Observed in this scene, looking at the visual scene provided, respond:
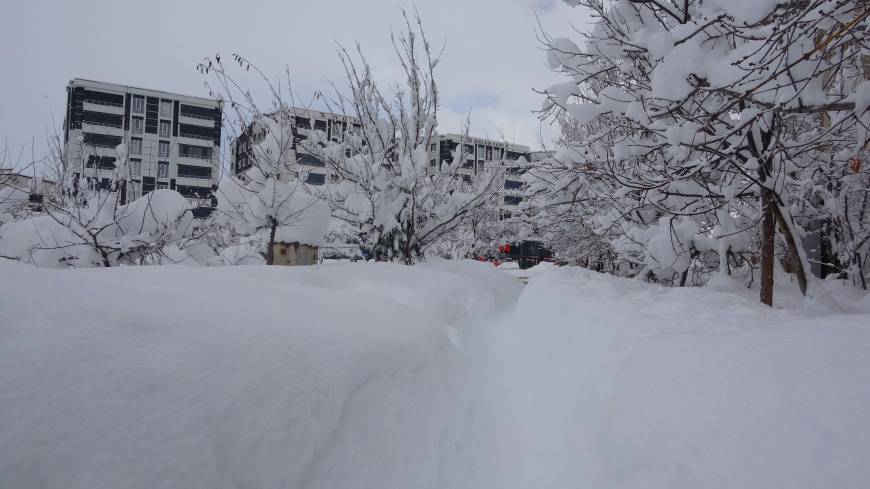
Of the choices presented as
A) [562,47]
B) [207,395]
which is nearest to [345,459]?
[207,395]

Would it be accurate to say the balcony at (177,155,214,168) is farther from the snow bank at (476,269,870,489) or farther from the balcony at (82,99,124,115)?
the snow bank at (476,269,870,489)

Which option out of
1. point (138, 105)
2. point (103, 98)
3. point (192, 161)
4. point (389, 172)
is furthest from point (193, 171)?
point (389, 172)

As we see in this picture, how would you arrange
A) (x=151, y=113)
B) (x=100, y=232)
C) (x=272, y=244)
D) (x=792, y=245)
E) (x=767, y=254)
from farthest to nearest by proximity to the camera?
(x=151, y=113)
(x=272, y=244)
(x=100, y=232)
(x=767, y=254)
(x=792, y=245)

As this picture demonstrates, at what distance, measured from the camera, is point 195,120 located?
4591 centimetres

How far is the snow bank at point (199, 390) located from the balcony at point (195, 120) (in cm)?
5202

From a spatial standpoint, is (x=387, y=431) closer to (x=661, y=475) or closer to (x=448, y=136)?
(x=661, y=475)

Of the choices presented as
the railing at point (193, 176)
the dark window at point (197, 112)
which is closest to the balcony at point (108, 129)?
the dark window at point (197, 112)

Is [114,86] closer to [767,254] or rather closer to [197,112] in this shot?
[197,112]

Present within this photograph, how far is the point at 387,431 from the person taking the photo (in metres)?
1.97

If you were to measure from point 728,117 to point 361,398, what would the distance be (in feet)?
12.1

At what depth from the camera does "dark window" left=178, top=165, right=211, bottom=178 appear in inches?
1758

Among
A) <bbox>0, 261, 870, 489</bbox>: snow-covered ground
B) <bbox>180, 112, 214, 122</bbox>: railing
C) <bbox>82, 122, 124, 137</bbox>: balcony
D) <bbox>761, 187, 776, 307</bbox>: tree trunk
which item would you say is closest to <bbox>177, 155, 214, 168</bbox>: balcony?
<bbox>180, 112, 214, 122</bbox>: railing

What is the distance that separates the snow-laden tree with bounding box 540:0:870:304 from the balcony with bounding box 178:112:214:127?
50860mm

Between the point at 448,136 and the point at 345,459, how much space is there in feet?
170
